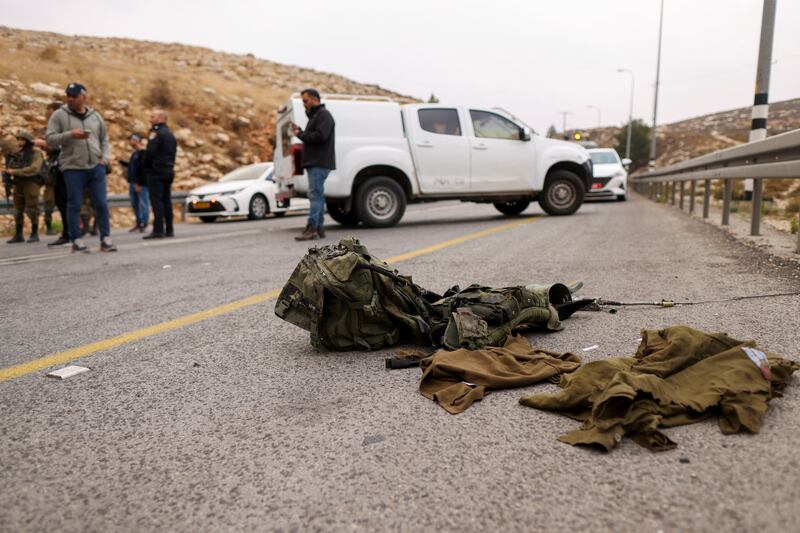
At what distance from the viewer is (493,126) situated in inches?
451

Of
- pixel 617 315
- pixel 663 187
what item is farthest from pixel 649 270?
pixel 663 187

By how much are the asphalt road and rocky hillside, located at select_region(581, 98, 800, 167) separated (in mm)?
29282

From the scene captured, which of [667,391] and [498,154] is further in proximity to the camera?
[498,154]

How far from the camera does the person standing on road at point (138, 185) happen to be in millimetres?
12445

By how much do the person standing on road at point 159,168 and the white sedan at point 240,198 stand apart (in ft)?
13.8

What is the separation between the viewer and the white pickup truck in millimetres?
10234

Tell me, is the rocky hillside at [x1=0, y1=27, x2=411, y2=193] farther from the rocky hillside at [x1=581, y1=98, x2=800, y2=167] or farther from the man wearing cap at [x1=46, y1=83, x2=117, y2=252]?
the rocky hillside at [x1=581, y1=98, x2=800, y2=167]

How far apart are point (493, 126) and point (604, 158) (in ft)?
32.1

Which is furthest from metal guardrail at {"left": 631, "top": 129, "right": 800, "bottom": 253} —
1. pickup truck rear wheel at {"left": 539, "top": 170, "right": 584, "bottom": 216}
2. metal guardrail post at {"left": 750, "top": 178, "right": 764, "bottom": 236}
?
pickup truck rear wheel at {"left": 539, "top": 170, "right": 584, "bottom": 216}

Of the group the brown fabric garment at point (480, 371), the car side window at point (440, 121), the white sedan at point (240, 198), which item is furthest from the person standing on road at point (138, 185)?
the brown fabric garment at point (480, 371)

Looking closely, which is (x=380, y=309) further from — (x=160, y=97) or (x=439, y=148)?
(x=160, y=97)

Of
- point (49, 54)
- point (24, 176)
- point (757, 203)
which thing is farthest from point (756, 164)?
point (49, 54)

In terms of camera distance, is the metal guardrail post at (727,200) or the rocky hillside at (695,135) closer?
the metal guardrail post at (727,200)

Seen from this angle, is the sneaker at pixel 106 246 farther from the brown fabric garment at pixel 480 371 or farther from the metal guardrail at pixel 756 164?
the metal guardrail at pixel 756 164
